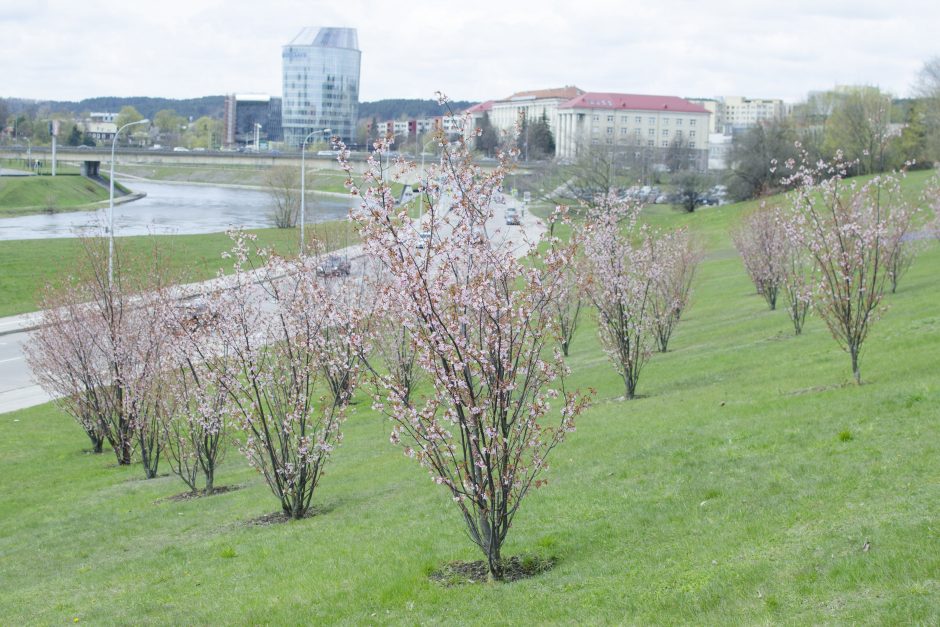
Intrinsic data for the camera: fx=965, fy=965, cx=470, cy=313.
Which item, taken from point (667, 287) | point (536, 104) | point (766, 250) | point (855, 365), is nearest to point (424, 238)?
point (855, 365)

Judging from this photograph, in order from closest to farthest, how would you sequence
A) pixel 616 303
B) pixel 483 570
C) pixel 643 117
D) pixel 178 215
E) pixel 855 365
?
pixel 483 570
pixel 855 365
pixel 616 303
pixel 178 215
pixel 643 117

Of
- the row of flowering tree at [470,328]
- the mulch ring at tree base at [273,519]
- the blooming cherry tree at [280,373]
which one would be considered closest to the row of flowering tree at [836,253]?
the blooming cherry tree at [280,373]

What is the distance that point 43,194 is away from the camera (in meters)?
102

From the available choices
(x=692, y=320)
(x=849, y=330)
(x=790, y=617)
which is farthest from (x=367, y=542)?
(x=692, y=320)

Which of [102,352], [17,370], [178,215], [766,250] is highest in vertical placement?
[178,215]

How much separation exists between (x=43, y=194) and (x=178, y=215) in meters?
16.9

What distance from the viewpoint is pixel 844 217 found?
1827 centimetres

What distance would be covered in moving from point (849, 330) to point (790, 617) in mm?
10145

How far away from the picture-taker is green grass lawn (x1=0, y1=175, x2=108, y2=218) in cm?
9369

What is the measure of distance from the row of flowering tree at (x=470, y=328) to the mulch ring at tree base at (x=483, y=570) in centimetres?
16

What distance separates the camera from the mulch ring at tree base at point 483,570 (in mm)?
9297

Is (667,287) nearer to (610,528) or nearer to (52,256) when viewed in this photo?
(610,528)

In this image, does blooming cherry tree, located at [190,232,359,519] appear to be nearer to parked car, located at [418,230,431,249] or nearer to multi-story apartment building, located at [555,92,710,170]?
parked car, located at [418,230,431,249]

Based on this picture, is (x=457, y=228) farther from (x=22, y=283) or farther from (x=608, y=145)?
(x=608, y=145)
